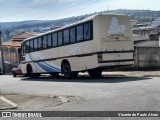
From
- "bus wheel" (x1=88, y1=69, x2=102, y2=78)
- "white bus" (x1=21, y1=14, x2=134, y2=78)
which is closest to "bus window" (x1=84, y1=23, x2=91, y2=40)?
"white bus" (x1=21, y1=14, x2=134, y2=78)

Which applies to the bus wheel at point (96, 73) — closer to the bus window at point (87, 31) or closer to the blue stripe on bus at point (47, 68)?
the blue stripe on bus at point (47, 68)

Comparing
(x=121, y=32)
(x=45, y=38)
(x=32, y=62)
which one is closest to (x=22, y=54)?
(x=32, y=62)

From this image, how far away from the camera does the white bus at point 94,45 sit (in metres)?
24.2

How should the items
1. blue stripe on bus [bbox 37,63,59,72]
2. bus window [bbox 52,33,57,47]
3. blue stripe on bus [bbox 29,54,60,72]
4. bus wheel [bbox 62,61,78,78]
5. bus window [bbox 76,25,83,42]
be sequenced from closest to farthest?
bus window [bbox 76,25,83,42]
bus wheel [bbox 62,61,78,78]
bus window [bbox 52,33,57,47]
blue stripe on bus [bbox 29,54,60,72]
blue stripe on bus [bbox 37,63,59,72]

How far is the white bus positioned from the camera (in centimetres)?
2420

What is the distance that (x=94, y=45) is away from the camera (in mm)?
24281

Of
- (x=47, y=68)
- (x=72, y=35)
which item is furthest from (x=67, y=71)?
(x=47, y=68)

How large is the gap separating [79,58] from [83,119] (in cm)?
1604

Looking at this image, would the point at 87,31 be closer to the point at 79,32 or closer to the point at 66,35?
the point at 79,32

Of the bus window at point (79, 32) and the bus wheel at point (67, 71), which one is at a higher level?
the bus window at point (79, 32)

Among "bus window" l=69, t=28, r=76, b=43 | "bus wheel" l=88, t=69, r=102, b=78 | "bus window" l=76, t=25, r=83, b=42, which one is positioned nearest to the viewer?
"bus window" l=76, t=25, r=83, b=42

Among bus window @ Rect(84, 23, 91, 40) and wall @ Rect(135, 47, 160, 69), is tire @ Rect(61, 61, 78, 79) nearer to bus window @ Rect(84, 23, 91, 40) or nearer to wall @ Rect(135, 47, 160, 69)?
bus window @ Rect(84, 23, 91, 40)

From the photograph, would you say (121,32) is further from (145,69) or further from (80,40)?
(145,69)

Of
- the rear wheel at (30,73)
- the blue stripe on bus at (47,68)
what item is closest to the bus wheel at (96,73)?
the blue stripe on bus at (47,68)
